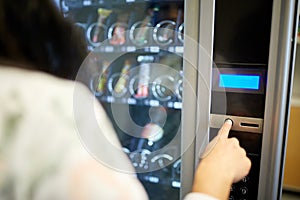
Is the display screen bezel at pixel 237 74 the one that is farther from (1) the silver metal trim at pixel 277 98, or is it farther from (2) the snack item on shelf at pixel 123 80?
(2) the snack item on shelf at pixel 123 80

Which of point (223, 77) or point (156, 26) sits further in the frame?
point (156, 26)

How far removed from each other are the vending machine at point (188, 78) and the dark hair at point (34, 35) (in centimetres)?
9

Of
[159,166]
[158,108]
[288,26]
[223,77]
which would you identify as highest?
[288,26]

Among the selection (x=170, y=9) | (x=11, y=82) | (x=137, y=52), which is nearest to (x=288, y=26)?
(x=170, y=9)

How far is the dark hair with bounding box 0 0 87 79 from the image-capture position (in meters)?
0.63

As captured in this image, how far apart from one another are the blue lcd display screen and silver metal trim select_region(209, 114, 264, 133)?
7cm

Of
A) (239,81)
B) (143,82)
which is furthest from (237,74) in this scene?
(143,82)

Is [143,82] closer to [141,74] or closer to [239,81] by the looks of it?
[141,74]

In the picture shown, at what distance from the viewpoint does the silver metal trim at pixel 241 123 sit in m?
0.70

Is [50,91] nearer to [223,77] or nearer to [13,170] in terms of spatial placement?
[13,170]

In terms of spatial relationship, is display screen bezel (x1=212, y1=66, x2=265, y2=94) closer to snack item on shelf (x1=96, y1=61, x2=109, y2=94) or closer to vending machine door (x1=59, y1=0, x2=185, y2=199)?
vending machine door (x1=59, y1=0, x2=185, y2=199)

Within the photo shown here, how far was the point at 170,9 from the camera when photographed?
2.61 ft

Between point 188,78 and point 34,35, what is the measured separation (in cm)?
35

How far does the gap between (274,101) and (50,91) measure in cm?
45
